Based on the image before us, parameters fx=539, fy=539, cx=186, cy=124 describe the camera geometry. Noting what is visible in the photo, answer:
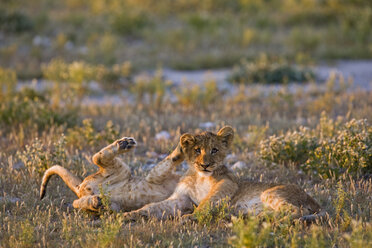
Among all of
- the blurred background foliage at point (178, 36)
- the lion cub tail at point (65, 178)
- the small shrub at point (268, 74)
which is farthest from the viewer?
the blurred background foliage at point (178, 36)

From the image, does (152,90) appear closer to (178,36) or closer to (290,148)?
(290,148)

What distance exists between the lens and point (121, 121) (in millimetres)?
9805

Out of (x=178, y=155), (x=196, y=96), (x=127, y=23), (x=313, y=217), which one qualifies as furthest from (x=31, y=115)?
(x=127, y=23)

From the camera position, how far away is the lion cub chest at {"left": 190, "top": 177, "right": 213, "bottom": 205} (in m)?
5.41

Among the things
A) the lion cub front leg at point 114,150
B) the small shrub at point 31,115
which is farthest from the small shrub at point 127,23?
the lion cub front leg at point 114,150

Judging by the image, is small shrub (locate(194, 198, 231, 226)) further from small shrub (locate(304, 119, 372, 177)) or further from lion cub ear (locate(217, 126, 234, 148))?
small shrub (locate(304, 119, 372, 177))

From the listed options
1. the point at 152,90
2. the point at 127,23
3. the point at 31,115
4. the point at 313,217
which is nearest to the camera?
the point at 313,217

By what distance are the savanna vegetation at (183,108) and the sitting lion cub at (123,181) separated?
0.32m

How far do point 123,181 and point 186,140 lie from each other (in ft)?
2.91

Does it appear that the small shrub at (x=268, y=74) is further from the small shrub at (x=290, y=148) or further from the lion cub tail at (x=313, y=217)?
the lion cub tail at (x=313, y=217)

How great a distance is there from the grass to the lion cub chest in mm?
259

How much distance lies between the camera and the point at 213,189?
529 cm

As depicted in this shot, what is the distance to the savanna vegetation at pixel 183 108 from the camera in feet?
15.9

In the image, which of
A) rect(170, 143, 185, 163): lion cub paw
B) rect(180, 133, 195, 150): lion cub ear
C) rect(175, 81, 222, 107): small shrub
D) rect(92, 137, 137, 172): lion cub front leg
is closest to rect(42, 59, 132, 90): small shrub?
rect(175, 81, 222, 107): small shrub
